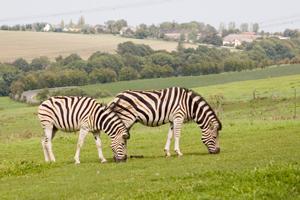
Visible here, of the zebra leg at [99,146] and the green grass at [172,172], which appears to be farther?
the zebra leg at [99,146]

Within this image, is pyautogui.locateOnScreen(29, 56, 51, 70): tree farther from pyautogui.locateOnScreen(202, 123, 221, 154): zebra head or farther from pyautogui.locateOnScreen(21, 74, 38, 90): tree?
pyautogui.locateOnScreen(202, 123, 221, 154): zebra head

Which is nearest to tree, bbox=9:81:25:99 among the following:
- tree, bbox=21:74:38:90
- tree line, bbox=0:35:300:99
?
tree line, bbox=0:35:300:99

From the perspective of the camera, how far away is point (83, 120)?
17.6 m

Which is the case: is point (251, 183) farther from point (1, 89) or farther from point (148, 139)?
point (1, 89)

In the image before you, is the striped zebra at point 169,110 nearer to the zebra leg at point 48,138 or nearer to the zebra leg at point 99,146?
the zebra leg at point 99,146

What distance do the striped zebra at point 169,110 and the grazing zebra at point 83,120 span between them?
70cm

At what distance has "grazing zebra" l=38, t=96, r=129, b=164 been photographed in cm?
1748

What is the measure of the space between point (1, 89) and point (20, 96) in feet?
46.9

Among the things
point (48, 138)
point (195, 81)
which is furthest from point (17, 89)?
point (48, 138)

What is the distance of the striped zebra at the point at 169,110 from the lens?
18.3 metres

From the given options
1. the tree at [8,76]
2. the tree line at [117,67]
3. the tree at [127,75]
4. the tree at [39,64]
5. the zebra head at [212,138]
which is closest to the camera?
the zebra head at [212,138]

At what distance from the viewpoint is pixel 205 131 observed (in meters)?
18.6

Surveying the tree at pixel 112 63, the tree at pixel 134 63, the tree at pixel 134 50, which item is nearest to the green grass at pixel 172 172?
the tree at pixel 112 63

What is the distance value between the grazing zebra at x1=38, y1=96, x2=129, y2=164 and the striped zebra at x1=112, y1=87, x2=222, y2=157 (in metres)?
0.70
